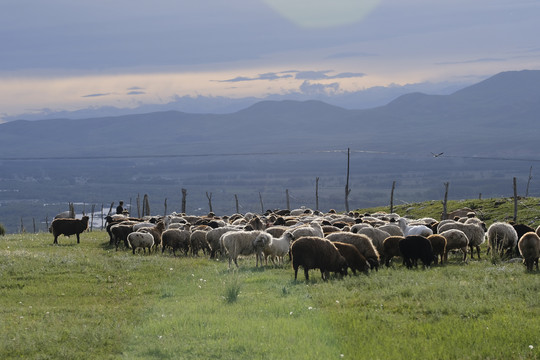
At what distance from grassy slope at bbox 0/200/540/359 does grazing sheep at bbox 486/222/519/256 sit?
13.0ft

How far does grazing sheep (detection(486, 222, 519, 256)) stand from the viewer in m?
24.4

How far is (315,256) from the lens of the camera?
60.9ft

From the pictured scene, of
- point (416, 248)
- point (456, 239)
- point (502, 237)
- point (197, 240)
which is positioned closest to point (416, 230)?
point (456, 239)

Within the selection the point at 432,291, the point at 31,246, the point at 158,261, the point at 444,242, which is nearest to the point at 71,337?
the point at 432,291

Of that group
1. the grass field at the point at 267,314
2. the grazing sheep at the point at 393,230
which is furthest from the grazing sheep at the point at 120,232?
the grazing sheep at the point at 393,230

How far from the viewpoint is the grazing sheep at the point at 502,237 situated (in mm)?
24438

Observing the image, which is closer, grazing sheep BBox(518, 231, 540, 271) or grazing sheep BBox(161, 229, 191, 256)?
grazing sheep BBox(518, 231, 540, 271)

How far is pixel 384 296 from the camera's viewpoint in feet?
50.3

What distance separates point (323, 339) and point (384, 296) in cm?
395

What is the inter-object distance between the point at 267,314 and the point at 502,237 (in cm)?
1423

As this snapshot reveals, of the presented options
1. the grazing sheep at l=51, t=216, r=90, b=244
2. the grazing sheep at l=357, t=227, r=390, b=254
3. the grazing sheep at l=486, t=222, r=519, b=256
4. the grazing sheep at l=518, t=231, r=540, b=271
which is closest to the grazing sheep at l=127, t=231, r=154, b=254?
the grazing sheep at l=51, t=216, r=90, b=244

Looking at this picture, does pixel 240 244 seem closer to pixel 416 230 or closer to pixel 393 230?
pixel 393 230

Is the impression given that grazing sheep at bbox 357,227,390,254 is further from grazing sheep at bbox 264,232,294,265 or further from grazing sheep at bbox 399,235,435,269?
grazing sheep at bbox 264,232,294,265

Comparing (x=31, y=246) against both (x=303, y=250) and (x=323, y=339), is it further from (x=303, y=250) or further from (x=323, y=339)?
(x=323, y=339)
